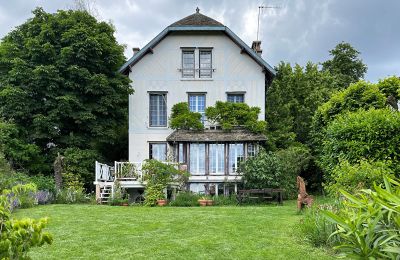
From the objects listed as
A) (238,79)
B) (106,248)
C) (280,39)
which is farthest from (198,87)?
(106,248)

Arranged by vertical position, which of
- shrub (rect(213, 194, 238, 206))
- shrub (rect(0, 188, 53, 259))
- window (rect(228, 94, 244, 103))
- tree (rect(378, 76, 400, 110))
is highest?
window (rect(228, 94, 244, 103))

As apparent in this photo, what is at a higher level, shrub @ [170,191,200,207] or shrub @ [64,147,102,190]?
shrub @ [64,147,102,190]

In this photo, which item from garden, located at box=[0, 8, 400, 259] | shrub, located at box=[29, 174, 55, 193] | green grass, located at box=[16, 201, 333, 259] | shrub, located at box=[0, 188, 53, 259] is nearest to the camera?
shrub, located at box=[0, 188, 53, 259]

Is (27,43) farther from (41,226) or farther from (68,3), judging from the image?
(41,226)

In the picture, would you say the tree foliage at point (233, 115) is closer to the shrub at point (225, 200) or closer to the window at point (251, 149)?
the window at point (251, 149)

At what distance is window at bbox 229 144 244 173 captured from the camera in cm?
1989

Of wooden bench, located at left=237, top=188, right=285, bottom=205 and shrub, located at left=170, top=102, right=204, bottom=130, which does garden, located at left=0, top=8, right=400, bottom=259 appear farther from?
wooden bench, located at left=237, top=188, right=285, bottom=205

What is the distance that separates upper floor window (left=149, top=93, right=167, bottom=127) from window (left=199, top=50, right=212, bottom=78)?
262cm

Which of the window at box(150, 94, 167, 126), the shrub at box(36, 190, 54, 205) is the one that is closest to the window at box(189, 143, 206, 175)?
the window at box(150, 94, 167, 126)

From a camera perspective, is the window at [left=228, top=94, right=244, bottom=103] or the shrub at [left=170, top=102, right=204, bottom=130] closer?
the shrub at [left=170, top=102, right=204, bottom=130]

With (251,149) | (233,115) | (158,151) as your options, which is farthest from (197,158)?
(158,151)

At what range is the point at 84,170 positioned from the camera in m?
20.1

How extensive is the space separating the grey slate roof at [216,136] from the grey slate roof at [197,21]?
254 inches

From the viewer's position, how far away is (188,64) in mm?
22969
